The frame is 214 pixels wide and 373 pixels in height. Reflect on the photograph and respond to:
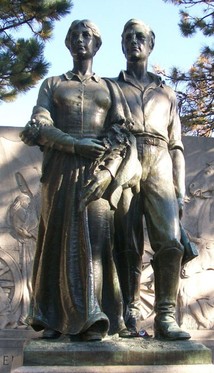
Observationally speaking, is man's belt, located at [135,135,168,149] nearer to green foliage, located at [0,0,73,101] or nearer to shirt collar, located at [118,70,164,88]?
shirt collar, located at [118,70,164,88]

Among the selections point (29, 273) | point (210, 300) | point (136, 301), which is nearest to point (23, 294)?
point (29, 273)

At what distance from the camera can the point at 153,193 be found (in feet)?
11.4

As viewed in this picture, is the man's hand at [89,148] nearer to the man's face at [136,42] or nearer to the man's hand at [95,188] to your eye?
the man's hand at [95,188]

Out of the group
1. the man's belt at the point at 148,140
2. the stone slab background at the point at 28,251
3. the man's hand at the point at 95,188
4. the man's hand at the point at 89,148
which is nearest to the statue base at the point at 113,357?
the man's hand at the point at 95,188

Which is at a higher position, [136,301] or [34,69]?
[34,69]

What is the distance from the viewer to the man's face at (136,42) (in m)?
3.69

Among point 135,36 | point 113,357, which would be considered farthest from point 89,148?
point 113,357

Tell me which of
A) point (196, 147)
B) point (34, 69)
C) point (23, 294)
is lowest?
point (23, 294)

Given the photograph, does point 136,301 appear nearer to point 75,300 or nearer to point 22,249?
point 75,300

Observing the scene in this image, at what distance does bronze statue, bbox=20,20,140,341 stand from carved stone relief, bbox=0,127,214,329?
12.7ft

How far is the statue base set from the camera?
2.96m

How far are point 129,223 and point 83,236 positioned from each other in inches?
12.7

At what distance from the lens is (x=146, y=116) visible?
3.63m

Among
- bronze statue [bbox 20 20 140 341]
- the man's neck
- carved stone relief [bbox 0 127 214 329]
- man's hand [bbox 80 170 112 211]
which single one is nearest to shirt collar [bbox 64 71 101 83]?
bronze statue [bbox 20 20 140 341]
